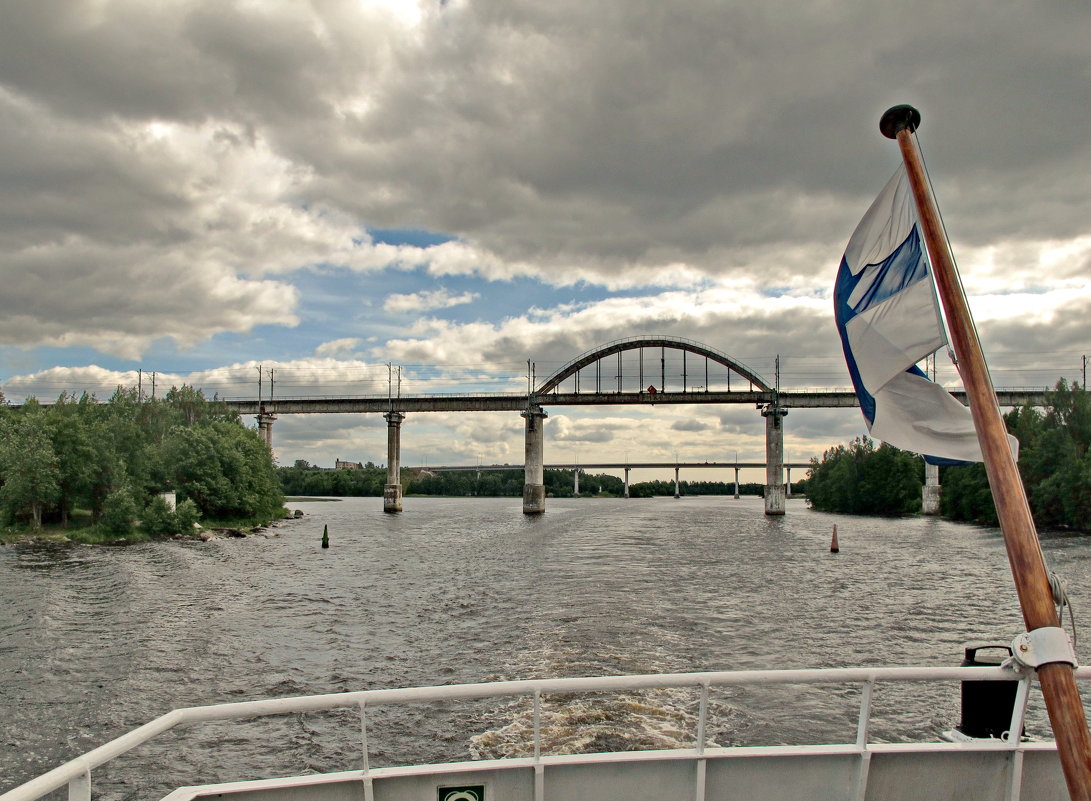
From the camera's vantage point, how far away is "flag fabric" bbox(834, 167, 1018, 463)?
5.05 m

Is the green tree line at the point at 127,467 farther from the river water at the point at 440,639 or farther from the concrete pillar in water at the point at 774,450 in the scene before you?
the concrete pillar in water at the point at 774,450

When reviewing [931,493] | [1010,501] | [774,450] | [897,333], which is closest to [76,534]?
[897,333]

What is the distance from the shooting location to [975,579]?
39.1 m

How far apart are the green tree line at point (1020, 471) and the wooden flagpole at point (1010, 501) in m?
47.3

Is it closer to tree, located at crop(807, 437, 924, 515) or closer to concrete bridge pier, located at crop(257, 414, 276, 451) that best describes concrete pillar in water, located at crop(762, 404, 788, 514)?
tree, located at crop(807, 437, 924, 515)

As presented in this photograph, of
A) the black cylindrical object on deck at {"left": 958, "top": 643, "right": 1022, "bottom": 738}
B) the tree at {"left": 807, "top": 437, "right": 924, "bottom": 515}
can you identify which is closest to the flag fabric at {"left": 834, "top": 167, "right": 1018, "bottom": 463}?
the black cylindrical object on deck at {"left": 958, "top": 643, "right": 1022, "bottom": 738}

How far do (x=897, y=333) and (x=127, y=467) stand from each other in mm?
74129

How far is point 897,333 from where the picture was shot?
5.30m

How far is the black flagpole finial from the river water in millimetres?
11860

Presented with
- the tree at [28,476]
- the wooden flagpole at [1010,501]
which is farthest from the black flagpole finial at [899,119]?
the tree at [28,476]

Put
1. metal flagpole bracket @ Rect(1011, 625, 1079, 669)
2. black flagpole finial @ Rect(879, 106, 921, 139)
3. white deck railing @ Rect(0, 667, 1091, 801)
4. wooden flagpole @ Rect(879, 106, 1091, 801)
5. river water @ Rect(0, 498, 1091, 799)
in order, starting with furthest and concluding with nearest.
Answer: river water @ Rect(0, 498, 1091, 799), white deck railing @ Rect(0, 667, 1091, 801), black flagpole finial @ Rect(879, 106, 921, 139), metal flagpole bracket @ Rect(1011, 625, 1079, 669), wooden flagpole @ Rect(879, 106, 1091, 801)


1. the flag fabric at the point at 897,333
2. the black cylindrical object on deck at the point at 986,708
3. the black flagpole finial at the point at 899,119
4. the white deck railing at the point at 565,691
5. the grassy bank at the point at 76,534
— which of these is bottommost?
the grassy bank at the point at 76,534

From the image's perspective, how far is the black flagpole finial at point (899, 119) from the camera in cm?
433

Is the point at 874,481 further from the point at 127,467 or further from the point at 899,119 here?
the point at 899,119
